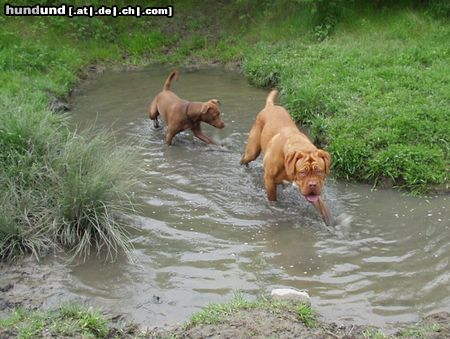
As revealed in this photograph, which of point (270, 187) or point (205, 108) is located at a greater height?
point (205, 108)

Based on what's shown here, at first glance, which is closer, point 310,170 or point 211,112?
point 310,170

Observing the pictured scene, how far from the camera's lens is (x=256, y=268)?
598 centimetres

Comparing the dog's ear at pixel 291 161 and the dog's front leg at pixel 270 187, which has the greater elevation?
the dog's ear at pixel 291 161

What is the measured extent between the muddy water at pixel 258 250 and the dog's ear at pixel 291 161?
612 millimetres

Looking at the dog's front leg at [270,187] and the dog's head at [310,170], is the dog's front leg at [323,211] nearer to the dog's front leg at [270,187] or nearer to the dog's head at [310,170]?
the dog's head at [310,170]

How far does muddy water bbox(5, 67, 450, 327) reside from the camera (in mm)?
5387

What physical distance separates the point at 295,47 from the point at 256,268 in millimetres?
8283

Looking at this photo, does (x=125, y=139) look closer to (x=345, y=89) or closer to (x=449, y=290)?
(x=345, y=89)

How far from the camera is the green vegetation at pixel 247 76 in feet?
20.7

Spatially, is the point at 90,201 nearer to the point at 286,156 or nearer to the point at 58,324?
the point at 58,324

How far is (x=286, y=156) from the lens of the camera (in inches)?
265

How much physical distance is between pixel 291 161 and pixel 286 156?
125 mm

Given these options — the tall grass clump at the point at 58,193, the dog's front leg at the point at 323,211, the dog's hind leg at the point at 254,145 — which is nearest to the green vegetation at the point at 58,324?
the tall grass clump at the point at 58,193

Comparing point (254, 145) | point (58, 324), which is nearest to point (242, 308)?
point (58, 324)
